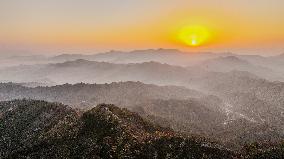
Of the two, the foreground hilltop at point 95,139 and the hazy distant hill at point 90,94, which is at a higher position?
the foreground hilltop at point 95,139

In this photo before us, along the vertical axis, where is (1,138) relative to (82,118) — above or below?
below

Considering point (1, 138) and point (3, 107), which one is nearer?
point (1, 138)

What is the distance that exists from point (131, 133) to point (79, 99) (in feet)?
342

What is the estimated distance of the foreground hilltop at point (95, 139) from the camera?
58188mm

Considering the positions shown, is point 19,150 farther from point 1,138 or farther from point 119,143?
point 119,143

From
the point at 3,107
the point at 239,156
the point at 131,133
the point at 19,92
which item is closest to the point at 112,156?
the point at 131,133

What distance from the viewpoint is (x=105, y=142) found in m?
60.9

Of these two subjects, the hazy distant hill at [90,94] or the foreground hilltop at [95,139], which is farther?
the hazy distant hill at [90,94]

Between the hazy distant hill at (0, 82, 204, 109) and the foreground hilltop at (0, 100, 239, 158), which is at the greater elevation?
the foreground hilltop at (0, 100, 239, 158)

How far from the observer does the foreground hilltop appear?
5819cm

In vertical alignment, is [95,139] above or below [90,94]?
above

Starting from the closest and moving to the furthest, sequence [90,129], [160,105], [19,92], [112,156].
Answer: [112,156], [90,129], [160,105], [19,92]

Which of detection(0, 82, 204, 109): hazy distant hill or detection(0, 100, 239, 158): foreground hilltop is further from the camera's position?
detection(0, 82, 204, 109): hazy distant hill

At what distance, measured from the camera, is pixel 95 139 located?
62.3 meters
